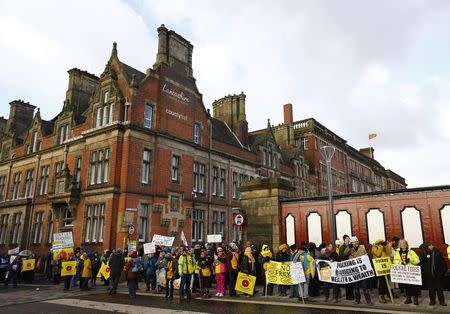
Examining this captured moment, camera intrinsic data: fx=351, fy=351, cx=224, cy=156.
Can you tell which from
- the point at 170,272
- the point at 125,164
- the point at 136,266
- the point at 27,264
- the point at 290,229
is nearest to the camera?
the point at 170,272

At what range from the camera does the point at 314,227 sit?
16.0 m

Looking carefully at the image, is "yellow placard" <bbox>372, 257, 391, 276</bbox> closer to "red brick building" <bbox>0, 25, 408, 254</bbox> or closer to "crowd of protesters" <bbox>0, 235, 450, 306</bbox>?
"crowd of protesters" <bbox>0, 235, 450, 306</bbox>

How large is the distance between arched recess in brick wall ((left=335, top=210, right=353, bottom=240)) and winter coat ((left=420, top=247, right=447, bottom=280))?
4.79 m

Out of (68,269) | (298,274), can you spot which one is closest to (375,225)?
(298,274)

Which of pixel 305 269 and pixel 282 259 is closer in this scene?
pixel 305 269

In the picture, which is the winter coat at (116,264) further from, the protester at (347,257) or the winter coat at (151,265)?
the protester at (347,257)

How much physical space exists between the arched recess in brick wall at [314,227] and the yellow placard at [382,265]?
181 inches

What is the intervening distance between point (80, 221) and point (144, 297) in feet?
47.6

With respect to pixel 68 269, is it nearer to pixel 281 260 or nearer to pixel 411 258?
pixel 281 260

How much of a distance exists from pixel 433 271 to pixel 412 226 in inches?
160

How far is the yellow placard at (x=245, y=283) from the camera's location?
12.9m

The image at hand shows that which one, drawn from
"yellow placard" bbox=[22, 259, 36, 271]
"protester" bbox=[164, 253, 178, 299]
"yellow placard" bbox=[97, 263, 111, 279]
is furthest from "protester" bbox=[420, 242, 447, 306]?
"yellow placard" bbox=[22, 259, 36, 271]

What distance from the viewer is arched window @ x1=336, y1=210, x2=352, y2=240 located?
15.2 m

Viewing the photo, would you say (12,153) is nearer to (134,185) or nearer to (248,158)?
(134,185)
